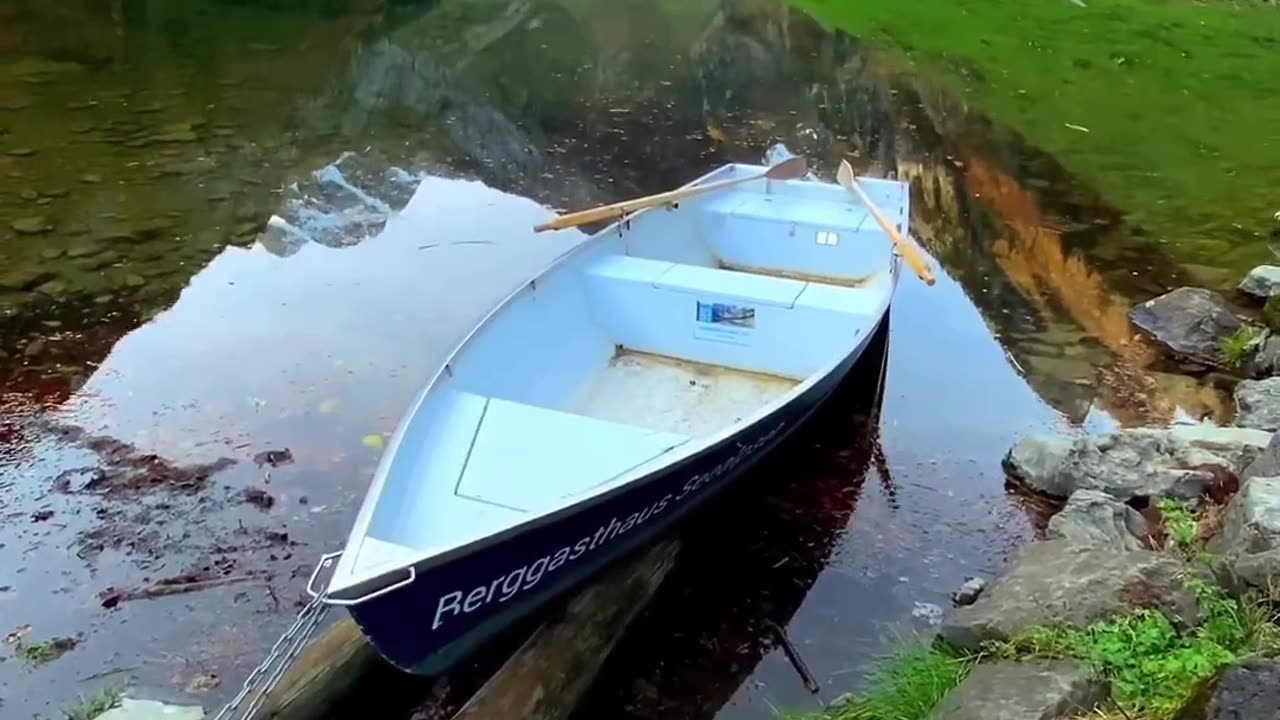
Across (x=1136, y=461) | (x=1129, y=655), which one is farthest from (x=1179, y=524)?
(x=1129, y=655)

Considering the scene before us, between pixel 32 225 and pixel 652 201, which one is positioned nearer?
pixel 652 201

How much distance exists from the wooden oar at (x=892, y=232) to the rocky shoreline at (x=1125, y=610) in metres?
1.42

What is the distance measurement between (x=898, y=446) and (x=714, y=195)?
2.78 meters

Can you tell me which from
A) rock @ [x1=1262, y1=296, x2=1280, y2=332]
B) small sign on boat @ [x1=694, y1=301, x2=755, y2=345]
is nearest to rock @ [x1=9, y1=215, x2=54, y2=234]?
small sign on boat @ [x1=694, y1=301, x2=755, y2=345]

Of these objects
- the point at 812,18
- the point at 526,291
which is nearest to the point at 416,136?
the point at 526,291

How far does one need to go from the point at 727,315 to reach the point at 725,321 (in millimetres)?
42

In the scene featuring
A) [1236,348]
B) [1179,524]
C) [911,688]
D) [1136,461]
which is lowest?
[1236,348]

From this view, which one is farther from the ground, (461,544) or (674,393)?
(461,544)

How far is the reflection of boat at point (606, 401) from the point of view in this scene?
434cm

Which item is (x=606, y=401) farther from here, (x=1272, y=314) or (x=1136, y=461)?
(x=1272, y=314)

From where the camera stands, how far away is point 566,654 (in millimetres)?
4656

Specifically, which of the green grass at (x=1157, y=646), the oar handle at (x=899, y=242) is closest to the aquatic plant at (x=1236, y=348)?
the oar handle at (x=899, y=242)

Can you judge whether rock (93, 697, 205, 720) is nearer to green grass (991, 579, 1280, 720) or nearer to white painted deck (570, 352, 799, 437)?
white painted deck (570, 352, 799, 437)

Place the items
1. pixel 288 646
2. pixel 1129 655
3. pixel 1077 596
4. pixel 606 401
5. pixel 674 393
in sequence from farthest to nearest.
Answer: pixel 674 393 → pixel 606 401 → pixel 1077 596 → pixel 1129 655 → pixel 288 646
